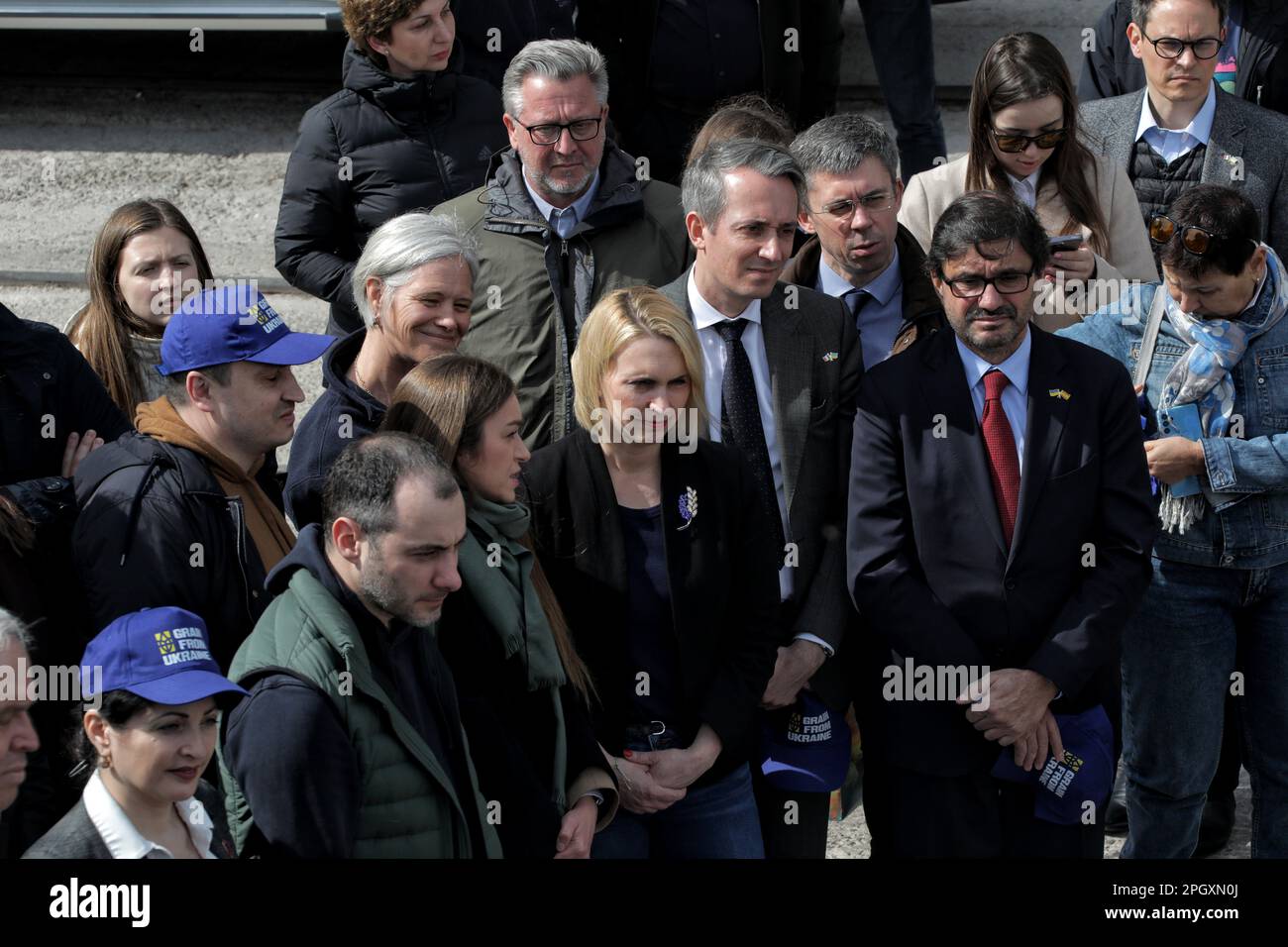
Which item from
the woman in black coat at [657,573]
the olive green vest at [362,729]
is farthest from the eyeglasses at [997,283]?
the olive green vest at [362,729]

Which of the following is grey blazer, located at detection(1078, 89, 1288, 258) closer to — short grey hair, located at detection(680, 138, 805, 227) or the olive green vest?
short grey hair, located at detection(680, 138, 805, 227)

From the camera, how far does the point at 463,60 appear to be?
6.27 metres

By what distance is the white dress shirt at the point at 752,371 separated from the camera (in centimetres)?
439

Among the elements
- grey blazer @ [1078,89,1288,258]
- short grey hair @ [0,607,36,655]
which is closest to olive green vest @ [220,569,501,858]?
short grey hair @ [0,607,36,655]

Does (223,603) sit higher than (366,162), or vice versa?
(366,162)

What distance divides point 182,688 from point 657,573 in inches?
53.6

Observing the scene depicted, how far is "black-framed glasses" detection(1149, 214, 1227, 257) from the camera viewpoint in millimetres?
4352

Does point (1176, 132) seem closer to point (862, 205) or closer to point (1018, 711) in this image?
point (862, 205)

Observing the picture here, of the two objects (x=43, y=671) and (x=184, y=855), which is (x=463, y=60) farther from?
(x=184, y=855)

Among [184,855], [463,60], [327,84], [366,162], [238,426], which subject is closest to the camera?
[184,855]

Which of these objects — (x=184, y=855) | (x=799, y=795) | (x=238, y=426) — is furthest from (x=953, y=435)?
(x=184, y=855)

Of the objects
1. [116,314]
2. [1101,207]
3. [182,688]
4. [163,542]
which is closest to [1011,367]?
[1101,207]

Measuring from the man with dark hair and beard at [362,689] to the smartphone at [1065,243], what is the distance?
220 centimetres
